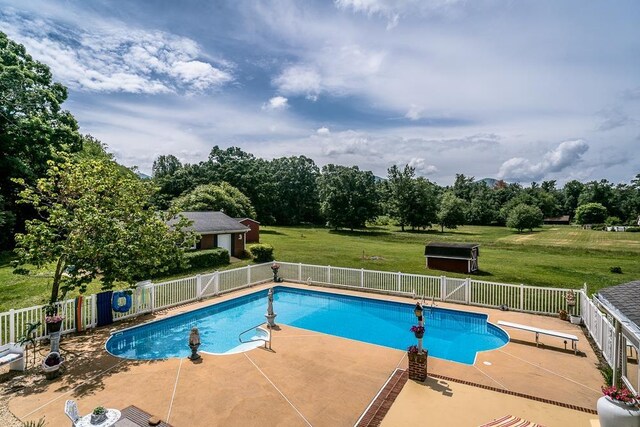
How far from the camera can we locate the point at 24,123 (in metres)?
22.7

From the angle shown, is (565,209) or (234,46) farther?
(565,209)

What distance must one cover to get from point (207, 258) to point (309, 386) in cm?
1492

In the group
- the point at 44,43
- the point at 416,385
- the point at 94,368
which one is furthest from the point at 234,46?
the point at 416,385

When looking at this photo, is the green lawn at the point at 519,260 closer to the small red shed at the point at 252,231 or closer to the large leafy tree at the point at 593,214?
the small red shed at the point at 252,231

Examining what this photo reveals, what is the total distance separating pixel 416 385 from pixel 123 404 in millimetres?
6087

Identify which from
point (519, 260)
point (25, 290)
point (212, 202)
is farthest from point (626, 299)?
point (212, 202)

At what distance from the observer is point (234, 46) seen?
48.3 ft

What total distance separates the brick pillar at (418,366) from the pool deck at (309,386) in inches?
6.8

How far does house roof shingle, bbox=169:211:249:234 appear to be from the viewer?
23.5 metres

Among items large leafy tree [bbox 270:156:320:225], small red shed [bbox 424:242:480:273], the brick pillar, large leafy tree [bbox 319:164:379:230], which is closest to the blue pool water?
the brick pillar

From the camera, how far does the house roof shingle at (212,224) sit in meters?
23.5

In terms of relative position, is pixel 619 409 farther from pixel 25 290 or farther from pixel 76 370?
pixel 25 290

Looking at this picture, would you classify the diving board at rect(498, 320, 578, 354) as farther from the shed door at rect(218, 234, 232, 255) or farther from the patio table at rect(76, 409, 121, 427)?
the shed door at rect(218, 234, 232, 255)

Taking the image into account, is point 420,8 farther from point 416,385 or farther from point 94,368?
point 94,368
